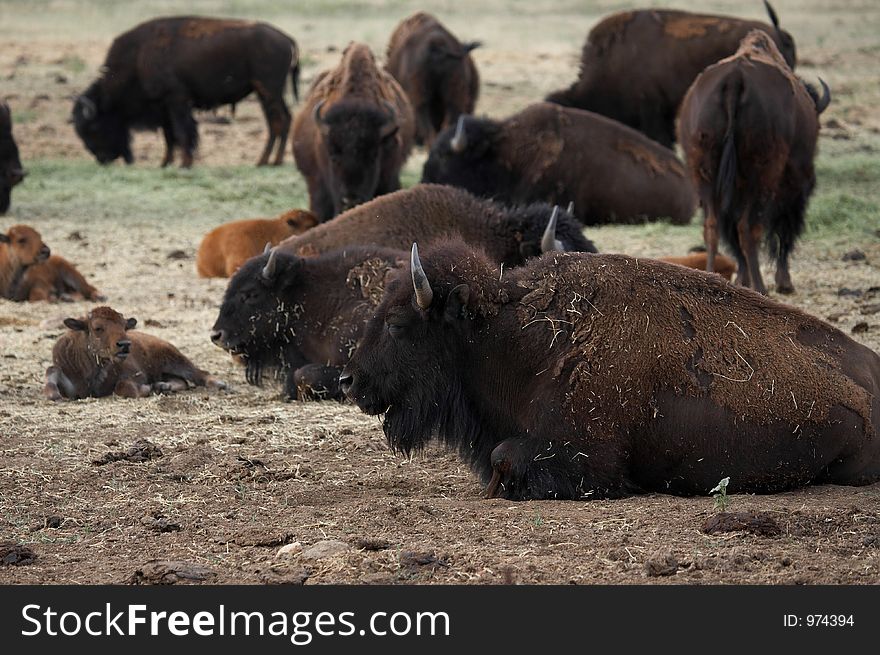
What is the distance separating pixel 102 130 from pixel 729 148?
483 inches

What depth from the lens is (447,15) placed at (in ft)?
130

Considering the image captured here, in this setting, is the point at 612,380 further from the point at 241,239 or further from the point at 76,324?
the point at 241,239

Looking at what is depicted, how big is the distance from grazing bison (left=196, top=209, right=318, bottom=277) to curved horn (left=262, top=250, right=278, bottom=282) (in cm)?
338

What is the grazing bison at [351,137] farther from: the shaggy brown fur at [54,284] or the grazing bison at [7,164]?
the grazing bison at [7,164]

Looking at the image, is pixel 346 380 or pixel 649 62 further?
pixel 649 62

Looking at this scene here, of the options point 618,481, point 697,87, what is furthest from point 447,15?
point 618,481

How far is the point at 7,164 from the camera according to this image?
1537 cm

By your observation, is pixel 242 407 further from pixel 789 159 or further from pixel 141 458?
pixel 789 159

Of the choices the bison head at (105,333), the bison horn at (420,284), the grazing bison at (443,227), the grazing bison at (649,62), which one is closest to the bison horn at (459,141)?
the grazing bison at (649,62)

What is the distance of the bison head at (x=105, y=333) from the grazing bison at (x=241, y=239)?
9.82ft

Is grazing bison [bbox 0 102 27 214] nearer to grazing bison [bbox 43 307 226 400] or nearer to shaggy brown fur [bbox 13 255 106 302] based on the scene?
shaggy brown fur [bbox 13 255 106 302]

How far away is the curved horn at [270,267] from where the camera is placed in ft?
26.4

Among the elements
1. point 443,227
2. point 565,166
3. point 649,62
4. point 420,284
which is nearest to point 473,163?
point 565,166

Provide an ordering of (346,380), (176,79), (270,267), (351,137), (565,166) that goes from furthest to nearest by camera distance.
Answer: (176,79) < (565,166) < (351,137) < (270,267) < (346,380)
